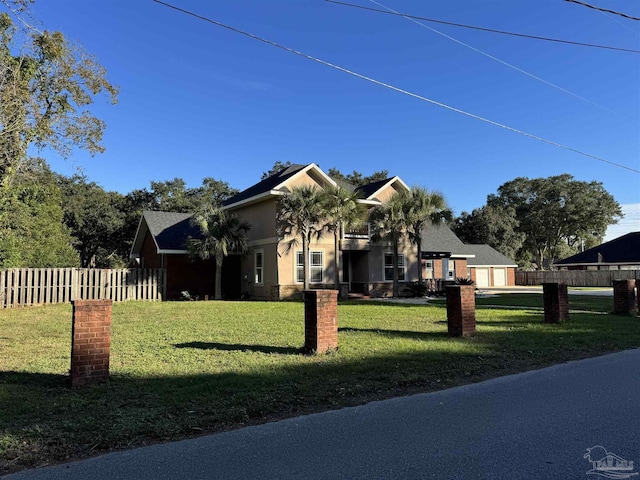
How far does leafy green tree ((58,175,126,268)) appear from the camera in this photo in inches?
1706

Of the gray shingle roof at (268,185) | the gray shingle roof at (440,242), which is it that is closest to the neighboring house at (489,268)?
the gray shingle roof at (440,242)

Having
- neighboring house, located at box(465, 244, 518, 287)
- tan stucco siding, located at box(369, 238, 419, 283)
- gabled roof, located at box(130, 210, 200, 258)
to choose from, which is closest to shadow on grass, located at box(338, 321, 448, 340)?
tan stucco siding, located at box(369, 238, 419, 283)

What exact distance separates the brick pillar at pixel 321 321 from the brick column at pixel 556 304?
758 cm

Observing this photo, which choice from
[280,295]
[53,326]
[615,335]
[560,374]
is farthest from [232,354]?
[280,295]

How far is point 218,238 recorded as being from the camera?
23.2m

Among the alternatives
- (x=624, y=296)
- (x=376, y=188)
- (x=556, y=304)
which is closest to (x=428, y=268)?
(x=376, y=188)

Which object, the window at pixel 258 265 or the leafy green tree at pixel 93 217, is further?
the leafy green tree at pixel 93 217

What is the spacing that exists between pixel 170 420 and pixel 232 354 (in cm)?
340

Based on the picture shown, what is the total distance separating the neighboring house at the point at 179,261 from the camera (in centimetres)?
2481

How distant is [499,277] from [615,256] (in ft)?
45.3

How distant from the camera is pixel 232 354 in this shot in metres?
8.48

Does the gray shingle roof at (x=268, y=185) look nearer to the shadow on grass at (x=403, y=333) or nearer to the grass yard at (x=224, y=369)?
the grass yard at (x=224, y=369)

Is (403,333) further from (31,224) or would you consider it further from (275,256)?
(31,224)

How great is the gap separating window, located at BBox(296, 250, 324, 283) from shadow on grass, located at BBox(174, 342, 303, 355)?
1472cm
